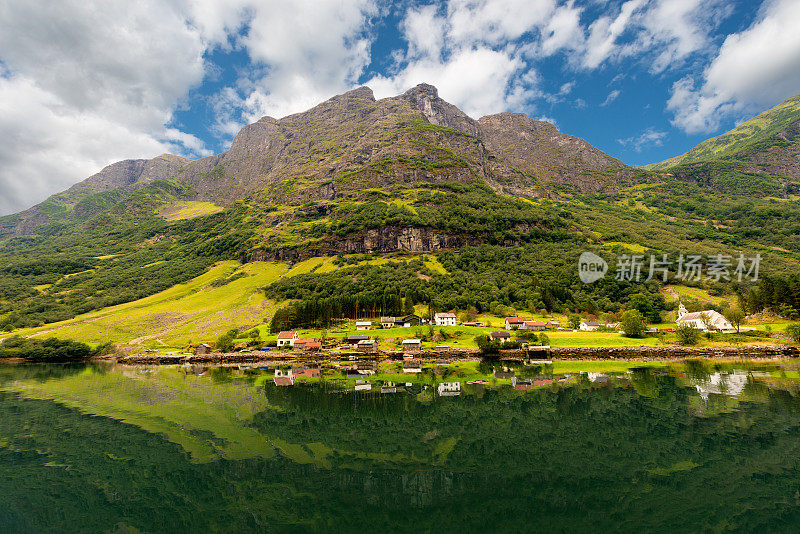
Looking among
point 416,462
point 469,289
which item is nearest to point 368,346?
point 469,289

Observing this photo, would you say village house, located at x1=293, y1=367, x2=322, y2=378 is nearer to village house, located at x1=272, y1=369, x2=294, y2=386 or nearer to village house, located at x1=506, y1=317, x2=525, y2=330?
village house, located at x1=272, y1=369, x2=294, y2=386

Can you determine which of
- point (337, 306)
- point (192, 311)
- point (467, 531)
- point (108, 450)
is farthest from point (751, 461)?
point (192, 311)

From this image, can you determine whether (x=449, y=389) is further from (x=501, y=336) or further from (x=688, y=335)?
(x=688, y=335)

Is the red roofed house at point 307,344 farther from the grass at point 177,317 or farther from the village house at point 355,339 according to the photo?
the grass at point 177,317

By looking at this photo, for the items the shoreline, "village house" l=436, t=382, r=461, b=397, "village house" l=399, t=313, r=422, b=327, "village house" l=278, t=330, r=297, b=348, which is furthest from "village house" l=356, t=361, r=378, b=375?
"village house" l=399, t=313, r=422, b=327

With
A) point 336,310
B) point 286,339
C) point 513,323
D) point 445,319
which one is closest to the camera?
point 286,339

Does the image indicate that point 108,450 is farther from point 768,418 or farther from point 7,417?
point 768,418

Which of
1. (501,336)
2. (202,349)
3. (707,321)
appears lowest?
(202,349)
